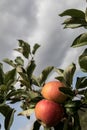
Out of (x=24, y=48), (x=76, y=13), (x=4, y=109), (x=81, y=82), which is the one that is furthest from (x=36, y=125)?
(x=76, y=13)

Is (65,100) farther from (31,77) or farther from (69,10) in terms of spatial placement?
(69,10)

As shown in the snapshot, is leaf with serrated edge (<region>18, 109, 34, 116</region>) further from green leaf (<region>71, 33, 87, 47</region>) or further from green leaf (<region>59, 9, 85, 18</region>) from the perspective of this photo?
green leaf (<region>59, 9, 85, 18</region>)

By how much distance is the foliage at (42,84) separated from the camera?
9.07 ft

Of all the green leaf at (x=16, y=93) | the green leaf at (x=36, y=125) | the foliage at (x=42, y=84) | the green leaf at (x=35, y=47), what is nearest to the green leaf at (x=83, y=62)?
the foliage at (x=42, y=84)

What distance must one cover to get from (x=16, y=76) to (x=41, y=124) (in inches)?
17.2

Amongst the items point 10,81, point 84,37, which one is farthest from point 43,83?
point 84,37

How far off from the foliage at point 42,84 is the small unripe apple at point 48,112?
0.15 ft

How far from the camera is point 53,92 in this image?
2.92 meters

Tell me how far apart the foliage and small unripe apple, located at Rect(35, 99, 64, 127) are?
0.05 meters

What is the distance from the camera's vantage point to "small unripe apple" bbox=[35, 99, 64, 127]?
287cm

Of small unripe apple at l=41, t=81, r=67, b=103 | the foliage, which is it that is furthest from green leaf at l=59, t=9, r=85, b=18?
small unripe apple at l=41, t=81, r=67, b=103

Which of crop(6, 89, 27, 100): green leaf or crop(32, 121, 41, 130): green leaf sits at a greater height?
crop(6, 89, 27, 100): green leaf

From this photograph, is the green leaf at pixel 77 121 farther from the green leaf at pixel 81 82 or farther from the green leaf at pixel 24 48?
the green leaf at pixel 24 48

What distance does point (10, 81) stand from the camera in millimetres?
2980
